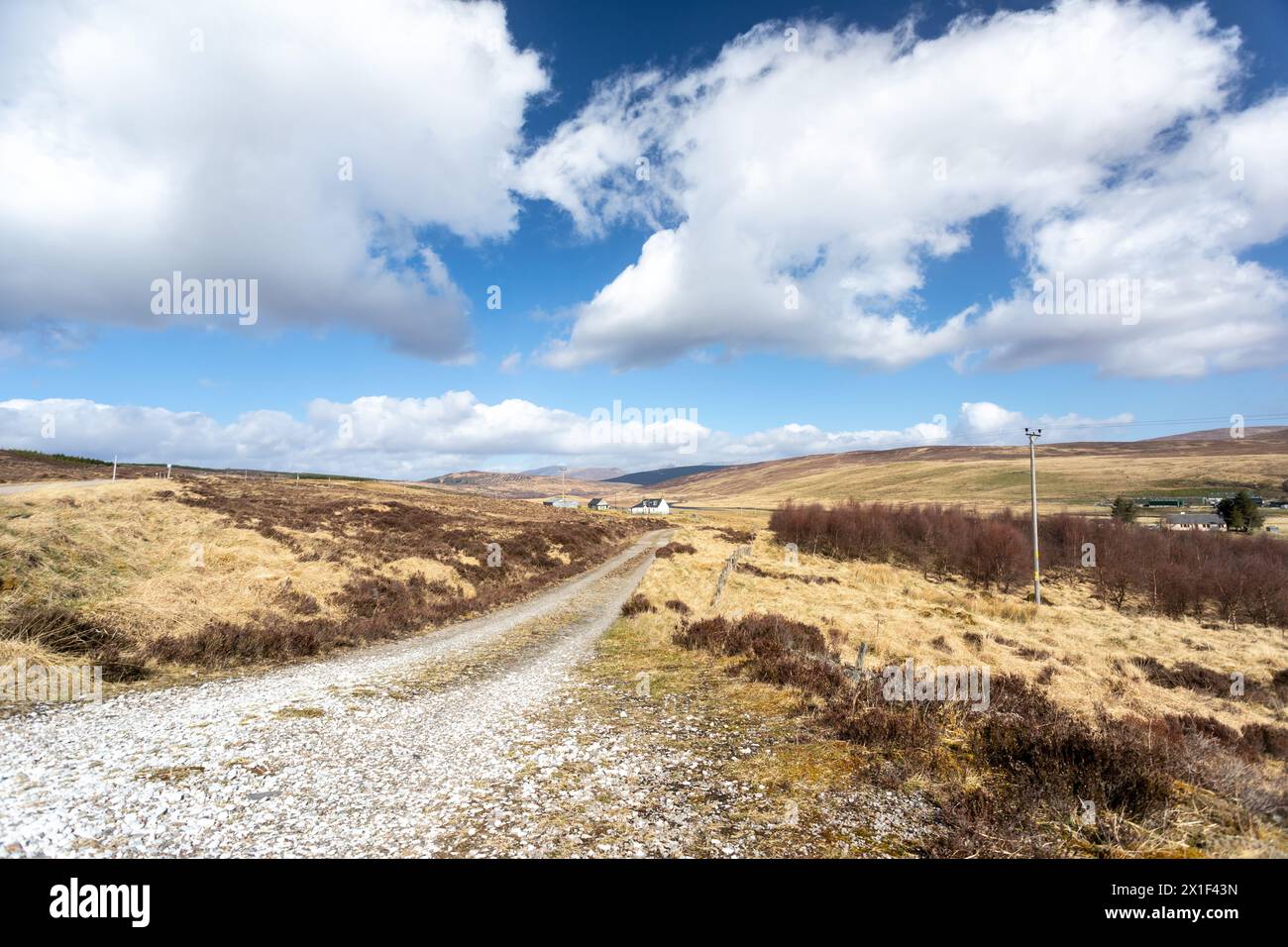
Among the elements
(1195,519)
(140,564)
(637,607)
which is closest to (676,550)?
(637,607)

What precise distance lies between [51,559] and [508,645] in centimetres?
1515

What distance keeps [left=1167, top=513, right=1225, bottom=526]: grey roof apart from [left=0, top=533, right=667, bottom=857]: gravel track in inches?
3911

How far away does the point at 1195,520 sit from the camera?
81750 millimetres

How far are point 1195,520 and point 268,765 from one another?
384 ft

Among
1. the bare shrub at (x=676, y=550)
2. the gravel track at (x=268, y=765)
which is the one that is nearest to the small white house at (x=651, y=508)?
the bare shrub at (x=676, y=550)

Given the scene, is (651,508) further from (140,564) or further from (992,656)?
(140,564)

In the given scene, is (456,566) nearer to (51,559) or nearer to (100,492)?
(51,559)

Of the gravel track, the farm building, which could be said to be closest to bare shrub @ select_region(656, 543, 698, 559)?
the gravel track

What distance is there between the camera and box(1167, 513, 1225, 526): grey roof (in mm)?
76875

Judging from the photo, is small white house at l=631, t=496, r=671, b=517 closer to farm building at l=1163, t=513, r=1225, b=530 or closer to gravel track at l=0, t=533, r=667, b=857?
farm building at l=1163, t=513, r=1225, b=530

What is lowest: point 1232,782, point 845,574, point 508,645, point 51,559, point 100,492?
point 845,574
